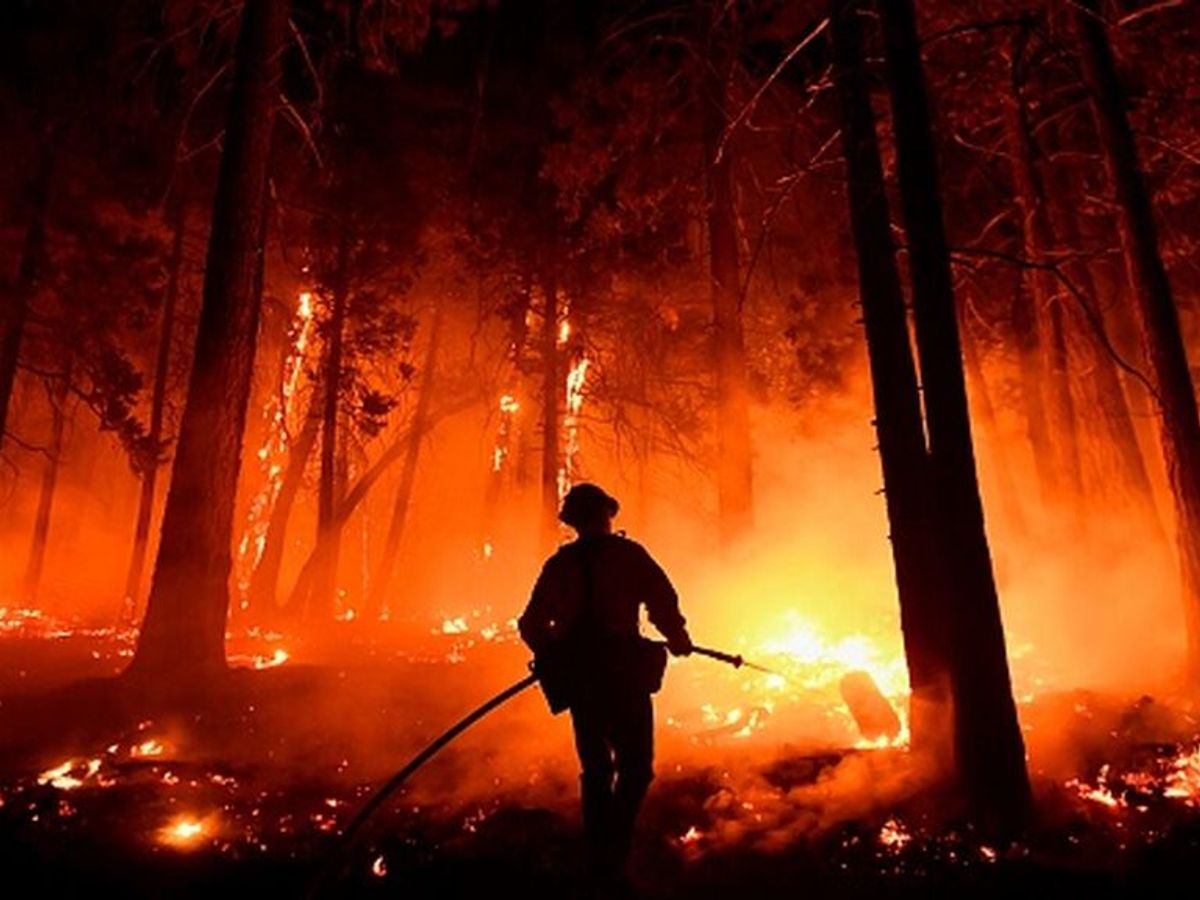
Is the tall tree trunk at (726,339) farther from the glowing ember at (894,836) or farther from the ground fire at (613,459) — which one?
the glowing ember at (894,836)

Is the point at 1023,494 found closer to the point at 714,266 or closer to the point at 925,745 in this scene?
the point at 714,266

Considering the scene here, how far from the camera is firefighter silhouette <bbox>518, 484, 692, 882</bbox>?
17.8ft

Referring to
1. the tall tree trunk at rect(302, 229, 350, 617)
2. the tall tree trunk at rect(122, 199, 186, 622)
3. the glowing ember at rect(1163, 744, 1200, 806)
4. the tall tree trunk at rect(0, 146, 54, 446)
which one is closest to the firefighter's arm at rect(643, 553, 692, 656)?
the glowing ember at rect(1163, 744, 1200, 806)

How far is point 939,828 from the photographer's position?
6113mm

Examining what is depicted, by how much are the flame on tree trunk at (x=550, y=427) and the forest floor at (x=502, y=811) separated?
7685 millimetres

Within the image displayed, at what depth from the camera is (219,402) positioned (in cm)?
1110

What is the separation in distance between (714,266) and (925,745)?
971 cm

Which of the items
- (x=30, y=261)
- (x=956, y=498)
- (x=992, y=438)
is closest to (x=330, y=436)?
(x=30, y=261)

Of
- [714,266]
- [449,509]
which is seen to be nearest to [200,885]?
[714,266]

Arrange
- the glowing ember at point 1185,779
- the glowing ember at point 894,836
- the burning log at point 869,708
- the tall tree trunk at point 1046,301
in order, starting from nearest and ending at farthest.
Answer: the glowing ember at point 894,836 < the glowing ember at point 1185,779 < the burning log at point 869,708 < the tall tree trunk at point 1046,301

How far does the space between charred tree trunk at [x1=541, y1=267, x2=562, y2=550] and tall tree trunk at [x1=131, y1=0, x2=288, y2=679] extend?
6.79 m

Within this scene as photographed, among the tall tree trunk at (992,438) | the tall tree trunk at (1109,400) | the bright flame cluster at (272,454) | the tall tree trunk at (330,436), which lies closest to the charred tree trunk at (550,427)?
the tall tree trunk at (330,436)

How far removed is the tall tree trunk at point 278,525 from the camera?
19141 mm

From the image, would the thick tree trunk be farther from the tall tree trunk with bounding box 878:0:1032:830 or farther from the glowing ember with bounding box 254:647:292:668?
the tall tree trunk with bounding box 878:0:1032:830
